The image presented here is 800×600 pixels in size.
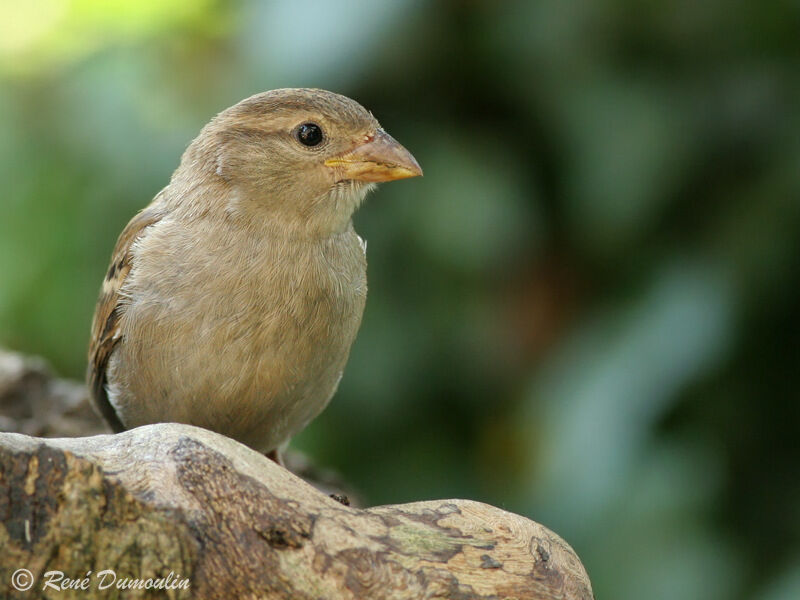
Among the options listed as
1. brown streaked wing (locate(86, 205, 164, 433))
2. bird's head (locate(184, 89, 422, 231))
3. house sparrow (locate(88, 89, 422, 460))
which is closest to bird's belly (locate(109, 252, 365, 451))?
house sparrow (locate(88, 89, 422, 460))

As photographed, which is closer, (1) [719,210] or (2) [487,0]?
(1) [719,210]

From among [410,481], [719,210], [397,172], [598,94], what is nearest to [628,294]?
[719,210]

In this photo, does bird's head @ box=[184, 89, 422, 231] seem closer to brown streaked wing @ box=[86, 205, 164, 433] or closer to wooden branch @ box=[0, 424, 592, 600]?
brown streaked wing @ box=[86, 205, 164, 433]

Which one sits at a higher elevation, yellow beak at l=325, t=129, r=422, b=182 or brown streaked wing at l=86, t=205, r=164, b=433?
yellow beak at l=325, t=129, r=422, b=182

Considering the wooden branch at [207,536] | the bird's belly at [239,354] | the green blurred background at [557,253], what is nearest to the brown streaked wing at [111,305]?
the bird's belly at [239,354]

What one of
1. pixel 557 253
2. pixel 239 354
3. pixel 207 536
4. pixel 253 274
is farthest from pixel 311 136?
pixel 557 253

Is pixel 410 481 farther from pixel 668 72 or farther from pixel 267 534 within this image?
pixel 267 534

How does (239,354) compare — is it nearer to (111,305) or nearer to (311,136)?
(111,305)
